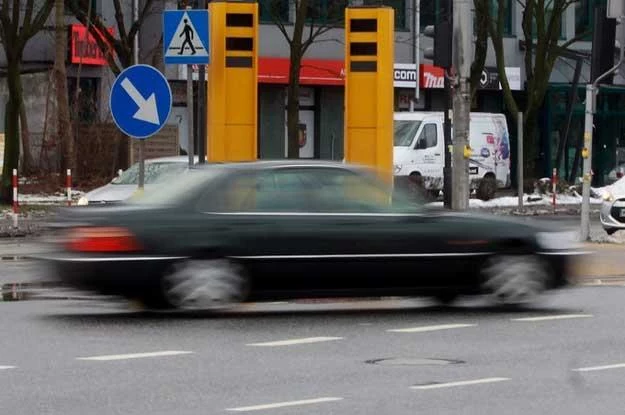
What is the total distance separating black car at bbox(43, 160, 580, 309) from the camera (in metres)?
14.7

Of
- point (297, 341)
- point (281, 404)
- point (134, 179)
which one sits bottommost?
point (297, 341)

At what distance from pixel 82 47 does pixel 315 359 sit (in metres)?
38.3

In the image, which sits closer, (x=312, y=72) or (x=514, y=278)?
(x=514, y=278)

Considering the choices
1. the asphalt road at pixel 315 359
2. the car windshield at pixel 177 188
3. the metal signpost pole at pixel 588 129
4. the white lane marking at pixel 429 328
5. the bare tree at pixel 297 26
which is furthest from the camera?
the bare tree at pixel 297 26

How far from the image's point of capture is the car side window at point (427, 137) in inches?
1706

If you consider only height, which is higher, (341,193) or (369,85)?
(369,85)

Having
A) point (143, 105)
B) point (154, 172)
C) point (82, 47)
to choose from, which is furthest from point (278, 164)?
point (82, 47)

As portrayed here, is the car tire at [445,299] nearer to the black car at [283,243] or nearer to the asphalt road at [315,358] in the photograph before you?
the asphalt road at [315,358]

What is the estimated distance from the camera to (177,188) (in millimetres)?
15375

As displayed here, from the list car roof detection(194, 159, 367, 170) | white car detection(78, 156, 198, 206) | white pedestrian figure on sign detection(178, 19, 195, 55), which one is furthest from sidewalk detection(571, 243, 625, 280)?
white car detection(78, 156, 198, 206)

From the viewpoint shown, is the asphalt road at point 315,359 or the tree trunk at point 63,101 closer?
the asphalt road at point 315,359

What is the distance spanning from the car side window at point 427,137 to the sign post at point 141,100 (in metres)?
23.9

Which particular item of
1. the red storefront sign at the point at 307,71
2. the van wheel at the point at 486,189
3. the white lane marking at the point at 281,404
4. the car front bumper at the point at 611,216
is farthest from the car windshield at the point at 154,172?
the red storefront sign at the point at 307,71

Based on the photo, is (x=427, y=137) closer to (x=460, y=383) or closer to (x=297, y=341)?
(x=297, y=341)
